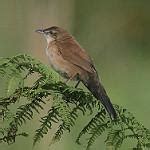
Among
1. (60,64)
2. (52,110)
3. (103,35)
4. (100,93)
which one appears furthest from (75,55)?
(103,35)

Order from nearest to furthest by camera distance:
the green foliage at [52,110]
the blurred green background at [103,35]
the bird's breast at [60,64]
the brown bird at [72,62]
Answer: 1. the green foliage at [52,110]
2. the brown bird at [72,62]
3. the bird's breast at [60,64]
4. the blurred green background at [103,35]

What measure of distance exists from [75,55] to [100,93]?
592 mm

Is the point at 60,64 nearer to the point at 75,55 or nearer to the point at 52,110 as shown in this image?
the point at 75,55

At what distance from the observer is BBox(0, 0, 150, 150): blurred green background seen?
23.1 ft

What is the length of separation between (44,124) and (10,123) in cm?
11

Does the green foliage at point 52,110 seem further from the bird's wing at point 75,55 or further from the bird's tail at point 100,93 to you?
the bird's wing at point 75,55

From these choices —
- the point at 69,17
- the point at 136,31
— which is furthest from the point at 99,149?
the point at 136,31

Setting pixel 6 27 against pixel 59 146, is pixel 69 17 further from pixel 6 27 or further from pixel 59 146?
pixel 59 146

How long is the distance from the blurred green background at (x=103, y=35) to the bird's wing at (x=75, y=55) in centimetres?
183

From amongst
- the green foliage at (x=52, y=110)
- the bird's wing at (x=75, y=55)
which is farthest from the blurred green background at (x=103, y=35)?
the green foliage at (x=52, y=110)

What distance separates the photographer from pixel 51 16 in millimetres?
7500

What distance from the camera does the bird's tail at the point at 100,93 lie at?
236cm

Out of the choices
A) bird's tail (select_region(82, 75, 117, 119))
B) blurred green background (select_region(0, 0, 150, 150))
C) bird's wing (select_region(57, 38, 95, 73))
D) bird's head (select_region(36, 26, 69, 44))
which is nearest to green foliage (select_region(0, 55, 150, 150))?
bird's tail (select_region(82, 75, 117, 119))

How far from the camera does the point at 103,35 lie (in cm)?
903
